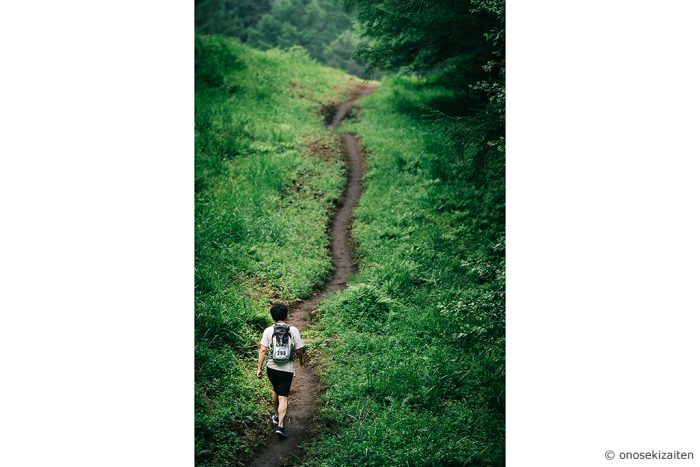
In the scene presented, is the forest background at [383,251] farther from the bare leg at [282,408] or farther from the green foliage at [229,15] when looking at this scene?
the green foliage at [229,15]

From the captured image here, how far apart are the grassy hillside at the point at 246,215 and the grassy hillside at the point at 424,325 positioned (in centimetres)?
117

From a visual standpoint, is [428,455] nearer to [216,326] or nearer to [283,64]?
[216,326]

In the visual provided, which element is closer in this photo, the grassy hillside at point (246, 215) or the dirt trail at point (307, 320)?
the dirt trail at point (307, 320)

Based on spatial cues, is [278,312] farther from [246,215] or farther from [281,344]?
[246,215]

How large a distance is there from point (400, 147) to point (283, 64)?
1281 cm

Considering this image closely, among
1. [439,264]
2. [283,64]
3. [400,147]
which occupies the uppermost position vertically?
[283,64]

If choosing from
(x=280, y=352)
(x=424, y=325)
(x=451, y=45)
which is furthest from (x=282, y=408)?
(x=451, y=45)

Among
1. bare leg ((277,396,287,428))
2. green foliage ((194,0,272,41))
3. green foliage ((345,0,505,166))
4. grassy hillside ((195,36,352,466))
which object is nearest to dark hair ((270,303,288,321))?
bare leg ((277,396,287,428))

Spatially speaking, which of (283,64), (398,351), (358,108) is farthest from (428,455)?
(283,64)

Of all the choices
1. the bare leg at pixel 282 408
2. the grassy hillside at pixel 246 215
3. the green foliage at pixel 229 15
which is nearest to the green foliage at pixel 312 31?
the green foliage at pixel 229 15

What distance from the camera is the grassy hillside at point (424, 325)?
778 centimetres

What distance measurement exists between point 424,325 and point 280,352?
141 inches

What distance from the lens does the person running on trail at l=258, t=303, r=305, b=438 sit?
303 inches

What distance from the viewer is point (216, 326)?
9.88 metres
